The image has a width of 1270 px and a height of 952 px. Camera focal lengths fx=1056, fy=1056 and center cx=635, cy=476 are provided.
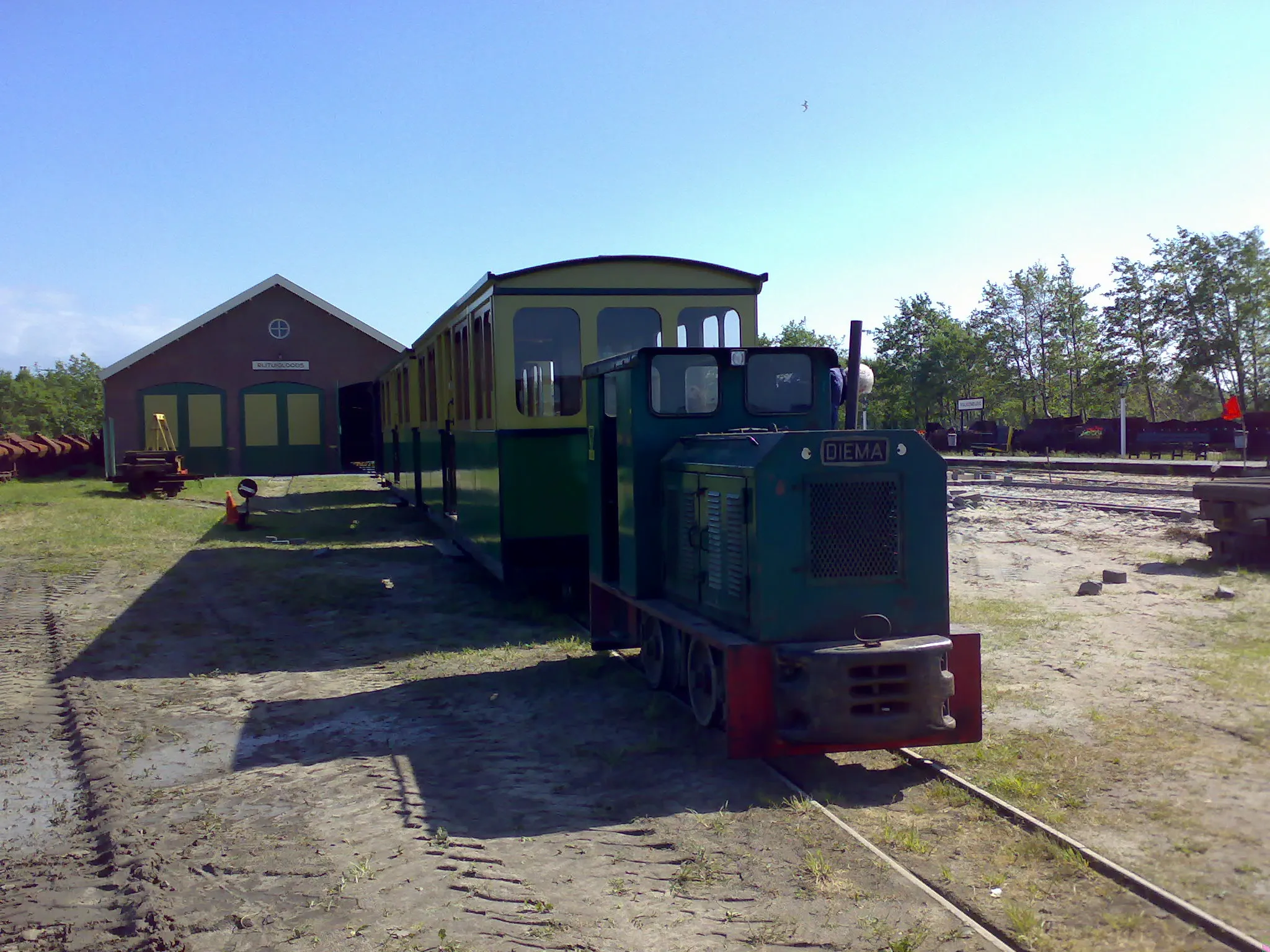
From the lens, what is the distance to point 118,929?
3744mm

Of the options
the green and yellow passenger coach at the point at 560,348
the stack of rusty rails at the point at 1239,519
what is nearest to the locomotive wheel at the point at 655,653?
the green and yellow passenger coach at the point at 560,348

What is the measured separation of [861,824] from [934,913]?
0.93 m

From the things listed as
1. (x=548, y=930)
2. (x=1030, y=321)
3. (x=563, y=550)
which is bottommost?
(x=548, y=930)

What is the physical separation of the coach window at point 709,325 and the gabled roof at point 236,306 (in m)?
26.9

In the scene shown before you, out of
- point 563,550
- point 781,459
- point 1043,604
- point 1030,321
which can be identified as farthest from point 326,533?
point 1030,321

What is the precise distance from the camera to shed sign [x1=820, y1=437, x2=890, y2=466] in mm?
5371

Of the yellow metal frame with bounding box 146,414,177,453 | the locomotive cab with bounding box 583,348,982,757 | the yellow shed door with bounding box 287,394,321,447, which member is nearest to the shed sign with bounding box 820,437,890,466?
the locomotive cab with bounding box 583,348,982,757

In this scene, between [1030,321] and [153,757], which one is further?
[1030,321]

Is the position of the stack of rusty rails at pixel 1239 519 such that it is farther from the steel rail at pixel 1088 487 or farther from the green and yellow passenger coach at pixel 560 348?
the steel rail at pixel 1088 487

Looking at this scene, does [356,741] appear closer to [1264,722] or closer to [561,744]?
[561,744]

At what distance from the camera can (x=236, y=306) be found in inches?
1346

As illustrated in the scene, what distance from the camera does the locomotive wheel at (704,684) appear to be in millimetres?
5879

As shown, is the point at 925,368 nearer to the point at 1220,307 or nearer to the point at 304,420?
the point at 1220,307

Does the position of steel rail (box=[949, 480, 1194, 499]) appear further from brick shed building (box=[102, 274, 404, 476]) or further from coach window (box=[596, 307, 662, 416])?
brick shed building (box=[102, 274, 404, 476])
